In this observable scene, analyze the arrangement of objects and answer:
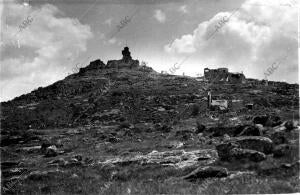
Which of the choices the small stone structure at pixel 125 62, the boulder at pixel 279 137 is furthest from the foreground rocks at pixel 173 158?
the small stone structure at pixel 125 62

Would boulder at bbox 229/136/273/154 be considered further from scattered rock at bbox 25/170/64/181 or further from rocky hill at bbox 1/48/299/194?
scattered rock at bbox 25/170/64/181

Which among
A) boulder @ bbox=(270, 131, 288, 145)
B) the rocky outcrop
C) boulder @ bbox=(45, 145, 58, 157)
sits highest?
the rocky outcrop

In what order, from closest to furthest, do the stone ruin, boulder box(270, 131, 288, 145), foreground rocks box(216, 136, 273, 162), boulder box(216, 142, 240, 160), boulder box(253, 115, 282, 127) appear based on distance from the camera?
foreground rocks box(216, 136, 273, 162) < boulder box(216, 142, 240, 160) < boulder box(270, 131, 288, 145) < boulder box(253, 115, 282, 127) < the stone ruin

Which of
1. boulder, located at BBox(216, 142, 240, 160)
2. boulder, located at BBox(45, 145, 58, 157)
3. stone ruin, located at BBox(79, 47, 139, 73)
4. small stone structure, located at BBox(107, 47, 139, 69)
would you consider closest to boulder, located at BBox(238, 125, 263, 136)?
boulder, located at BBox(216, 142, 240, 160)

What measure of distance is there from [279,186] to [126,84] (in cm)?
8154

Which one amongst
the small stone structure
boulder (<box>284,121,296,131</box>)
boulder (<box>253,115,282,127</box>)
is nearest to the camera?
boulder (<box>284,121,296,131</box>)

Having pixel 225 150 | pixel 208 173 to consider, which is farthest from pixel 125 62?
pixel 208 173

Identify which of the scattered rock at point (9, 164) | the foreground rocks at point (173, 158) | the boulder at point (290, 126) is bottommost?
the scattered rock at point (9, 164)

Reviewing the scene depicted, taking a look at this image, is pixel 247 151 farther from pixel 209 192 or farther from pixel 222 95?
pixel 222 95

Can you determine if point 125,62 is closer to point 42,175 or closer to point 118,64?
point 118,64

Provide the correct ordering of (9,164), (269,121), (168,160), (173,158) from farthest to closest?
(9,164) < (269,121) < (173,158) < (168,160)

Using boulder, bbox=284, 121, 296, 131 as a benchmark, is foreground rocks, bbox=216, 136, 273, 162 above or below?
below

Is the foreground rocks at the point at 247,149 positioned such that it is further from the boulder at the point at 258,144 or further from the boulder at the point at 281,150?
the boulder at the point at 281,150

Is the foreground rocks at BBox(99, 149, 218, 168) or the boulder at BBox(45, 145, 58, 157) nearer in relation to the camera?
the foreground rocks at BBox(99, 149, 218, 168)
